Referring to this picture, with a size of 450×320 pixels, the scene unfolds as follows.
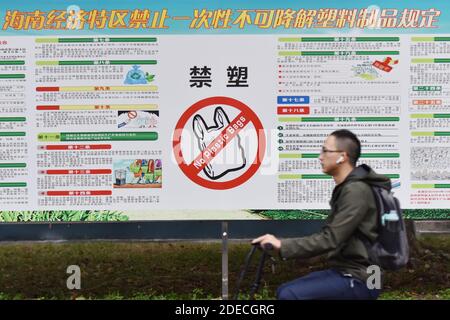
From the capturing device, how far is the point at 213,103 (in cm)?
514

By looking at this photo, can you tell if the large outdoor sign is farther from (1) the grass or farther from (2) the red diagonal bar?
(1) the grass

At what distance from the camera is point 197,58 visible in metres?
5.12

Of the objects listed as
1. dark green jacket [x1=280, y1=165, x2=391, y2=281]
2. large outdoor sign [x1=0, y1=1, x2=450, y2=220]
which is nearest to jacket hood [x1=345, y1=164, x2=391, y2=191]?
dark green jacket [x1=280, y1=165, x2=391, y2=281]

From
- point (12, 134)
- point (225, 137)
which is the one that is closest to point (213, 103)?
point (225, 137)

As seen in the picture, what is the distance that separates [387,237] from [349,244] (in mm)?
226

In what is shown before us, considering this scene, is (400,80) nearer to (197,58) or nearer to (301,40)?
(301,40)

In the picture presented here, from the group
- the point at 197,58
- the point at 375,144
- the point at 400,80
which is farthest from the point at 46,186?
the point at 400,80

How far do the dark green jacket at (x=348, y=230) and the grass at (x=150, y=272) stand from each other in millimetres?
2489

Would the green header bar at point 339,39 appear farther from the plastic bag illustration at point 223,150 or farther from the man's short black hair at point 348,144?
the man's short black hair at point 348,144

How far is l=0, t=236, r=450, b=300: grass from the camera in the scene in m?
5.86

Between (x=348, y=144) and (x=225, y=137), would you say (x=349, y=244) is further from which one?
(x=225, y=137)

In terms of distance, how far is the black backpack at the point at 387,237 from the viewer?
10.9 ft

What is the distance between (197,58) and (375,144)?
178 centimetres

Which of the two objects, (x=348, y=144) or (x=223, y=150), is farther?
(x=223, y=150)
